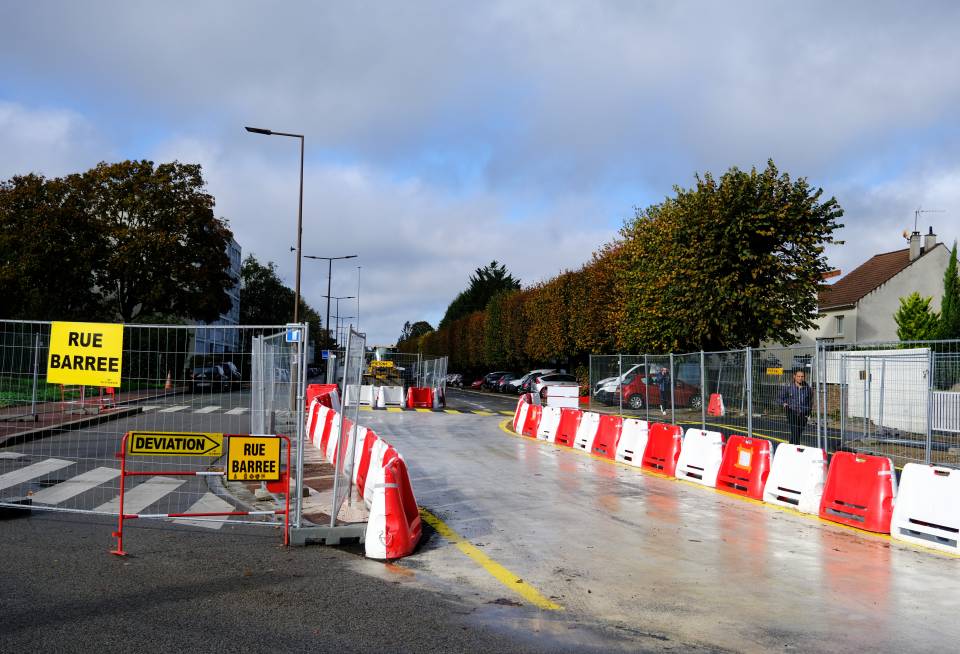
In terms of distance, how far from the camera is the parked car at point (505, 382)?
187 ft

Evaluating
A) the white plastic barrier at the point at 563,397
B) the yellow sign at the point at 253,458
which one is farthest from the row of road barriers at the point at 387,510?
the white plastic barrier at the point at 563,397

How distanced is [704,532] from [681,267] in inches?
605

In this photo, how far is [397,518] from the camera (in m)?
7.41

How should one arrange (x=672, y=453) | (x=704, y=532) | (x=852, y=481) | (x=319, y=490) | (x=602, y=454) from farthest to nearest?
(x=602, y=454) → (x=672, y=453) → (x=319, y=490) → (x=852, y=481) → (x=704, y=532)

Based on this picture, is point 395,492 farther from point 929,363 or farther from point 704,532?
point 929,363

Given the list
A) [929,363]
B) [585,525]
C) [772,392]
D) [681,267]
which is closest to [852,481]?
[585,525]

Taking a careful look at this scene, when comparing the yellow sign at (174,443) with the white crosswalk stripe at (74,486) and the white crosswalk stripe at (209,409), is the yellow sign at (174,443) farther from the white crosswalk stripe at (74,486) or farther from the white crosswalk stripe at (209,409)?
the white crosswalk stripe at (74,486)

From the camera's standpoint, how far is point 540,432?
68.5 feet

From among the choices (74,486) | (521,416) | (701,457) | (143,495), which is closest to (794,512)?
(701,457)

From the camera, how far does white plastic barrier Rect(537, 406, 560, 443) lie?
20.1 meters

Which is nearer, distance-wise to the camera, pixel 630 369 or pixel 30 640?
pixel 30 640

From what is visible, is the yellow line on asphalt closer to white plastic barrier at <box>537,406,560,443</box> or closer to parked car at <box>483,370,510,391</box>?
white plastic barrier at <box>537,406,560,443</box>

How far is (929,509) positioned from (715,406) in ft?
27.8

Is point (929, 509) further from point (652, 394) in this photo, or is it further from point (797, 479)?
point (652, 394)
